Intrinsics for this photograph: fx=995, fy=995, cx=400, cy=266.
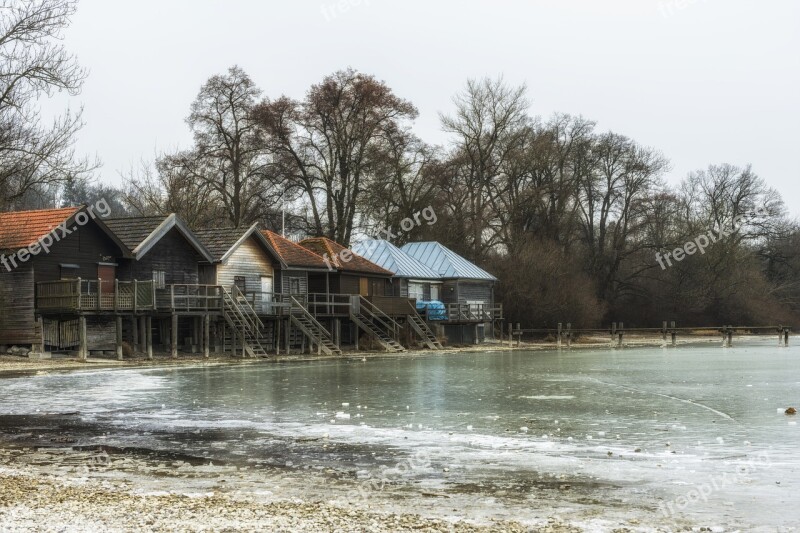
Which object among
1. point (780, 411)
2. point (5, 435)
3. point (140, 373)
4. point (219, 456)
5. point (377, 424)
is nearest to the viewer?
point (219, 456)

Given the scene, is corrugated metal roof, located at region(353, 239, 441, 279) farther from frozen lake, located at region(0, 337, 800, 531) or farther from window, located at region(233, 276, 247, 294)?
frozen lake, located at region(0, 337, 800, 531)

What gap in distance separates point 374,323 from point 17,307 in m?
22.9

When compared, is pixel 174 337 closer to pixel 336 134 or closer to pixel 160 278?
pixel 160 278

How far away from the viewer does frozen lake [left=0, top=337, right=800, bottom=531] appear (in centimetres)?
1093

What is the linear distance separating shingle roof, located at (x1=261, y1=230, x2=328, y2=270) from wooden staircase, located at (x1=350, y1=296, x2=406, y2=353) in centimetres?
289

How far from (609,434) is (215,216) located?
54.1m

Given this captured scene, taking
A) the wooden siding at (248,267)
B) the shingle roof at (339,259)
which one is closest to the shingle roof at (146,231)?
the wooden siding at (248,267)

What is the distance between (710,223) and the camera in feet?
285

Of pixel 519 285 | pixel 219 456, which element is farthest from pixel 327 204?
pixel 219 456

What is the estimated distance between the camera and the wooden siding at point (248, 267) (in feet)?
162

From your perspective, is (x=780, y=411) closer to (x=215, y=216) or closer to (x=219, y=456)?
(x=219, y=456)

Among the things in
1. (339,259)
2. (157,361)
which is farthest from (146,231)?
(339,259)

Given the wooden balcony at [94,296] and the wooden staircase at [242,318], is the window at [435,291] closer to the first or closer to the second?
the wooden staircase at [242,318]

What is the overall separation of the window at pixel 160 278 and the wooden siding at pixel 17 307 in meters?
7.18
